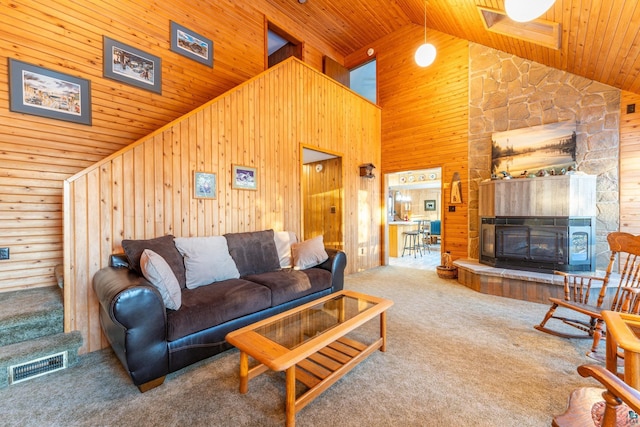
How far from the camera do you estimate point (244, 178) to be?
11.3 ft

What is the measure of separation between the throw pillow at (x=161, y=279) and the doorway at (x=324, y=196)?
2.96 meters

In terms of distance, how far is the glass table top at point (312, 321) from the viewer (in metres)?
1.73

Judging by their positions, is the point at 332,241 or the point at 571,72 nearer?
the point at 571,72

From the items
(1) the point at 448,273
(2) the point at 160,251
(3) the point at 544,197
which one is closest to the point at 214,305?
(2) the point at 160,251

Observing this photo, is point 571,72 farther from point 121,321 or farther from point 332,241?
point 121,321

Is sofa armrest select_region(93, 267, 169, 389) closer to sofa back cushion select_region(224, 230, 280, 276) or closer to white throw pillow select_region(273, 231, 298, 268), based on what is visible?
sofa back cushion select_region(224, 230, 280, 276)

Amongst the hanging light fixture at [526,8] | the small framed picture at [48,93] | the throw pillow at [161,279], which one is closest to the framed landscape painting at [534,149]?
the hanging light fixture at [526,8]

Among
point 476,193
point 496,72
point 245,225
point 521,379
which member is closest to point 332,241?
point 245,225

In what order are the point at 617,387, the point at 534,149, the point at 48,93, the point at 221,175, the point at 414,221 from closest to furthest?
the point at 617,387
the point at 48,93
the point at 221,175
the point at 534,149
the point at 414,221

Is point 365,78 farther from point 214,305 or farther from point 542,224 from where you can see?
point 214,305

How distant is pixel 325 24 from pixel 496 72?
3.60m

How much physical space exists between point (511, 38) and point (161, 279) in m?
5.55

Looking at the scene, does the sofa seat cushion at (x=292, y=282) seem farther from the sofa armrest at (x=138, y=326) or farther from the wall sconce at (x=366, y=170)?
the wall sconce at (x=366, y=170)

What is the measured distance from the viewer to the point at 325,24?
5.59 metres
